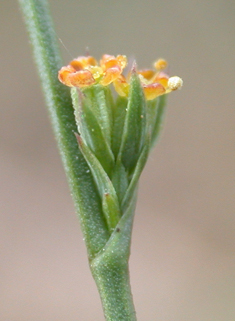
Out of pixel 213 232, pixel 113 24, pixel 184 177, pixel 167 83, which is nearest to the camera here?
pixel 167 83

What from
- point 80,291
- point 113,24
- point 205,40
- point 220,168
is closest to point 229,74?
point 205,40

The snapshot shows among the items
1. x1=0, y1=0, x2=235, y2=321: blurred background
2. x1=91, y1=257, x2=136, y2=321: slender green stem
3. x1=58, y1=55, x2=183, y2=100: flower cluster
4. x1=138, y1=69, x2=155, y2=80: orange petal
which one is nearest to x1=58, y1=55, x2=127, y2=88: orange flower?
x1=58, y1=55, x2=183, y2=100: flower cluster

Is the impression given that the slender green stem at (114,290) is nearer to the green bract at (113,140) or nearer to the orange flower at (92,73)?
the green bract at (113,140)

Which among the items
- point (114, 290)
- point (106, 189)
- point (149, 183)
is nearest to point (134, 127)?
point (106, 189)

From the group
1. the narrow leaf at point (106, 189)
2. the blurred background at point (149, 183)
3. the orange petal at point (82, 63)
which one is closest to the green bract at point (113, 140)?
the narrow leaf at point (106, 189)

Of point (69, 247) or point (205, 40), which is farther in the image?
point (205, 40)

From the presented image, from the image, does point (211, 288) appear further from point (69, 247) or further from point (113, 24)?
point (113, 24)

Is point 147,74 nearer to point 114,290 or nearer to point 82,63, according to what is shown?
point 82,63
